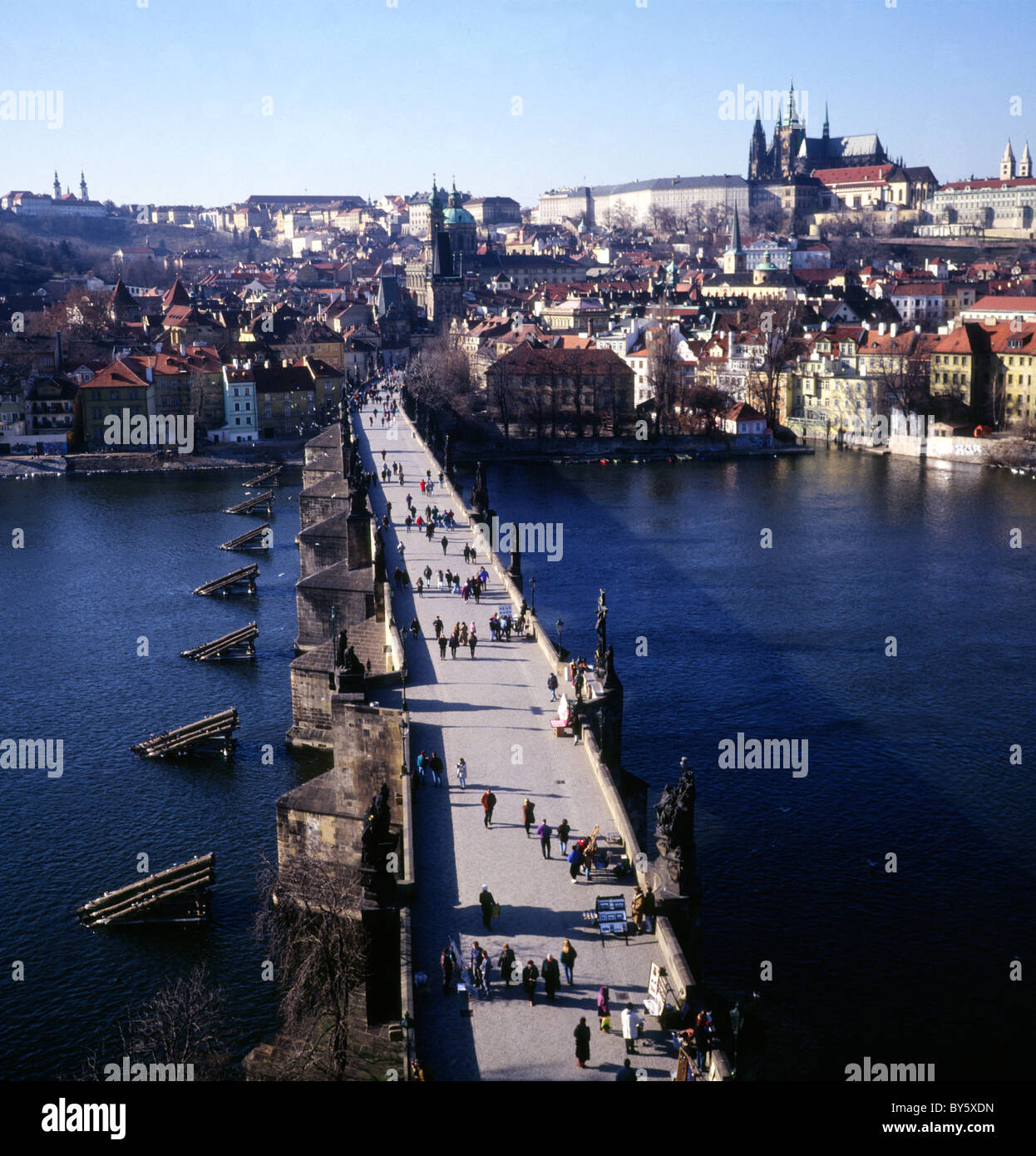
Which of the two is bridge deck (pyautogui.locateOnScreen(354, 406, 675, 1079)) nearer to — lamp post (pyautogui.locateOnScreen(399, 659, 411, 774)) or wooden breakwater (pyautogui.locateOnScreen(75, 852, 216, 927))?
lamp post (pyautogui.locateOnScreen(399, 659, 411, 774))

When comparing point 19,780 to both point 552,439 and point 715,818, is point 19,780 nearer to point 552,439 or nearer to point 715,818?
point 715,818

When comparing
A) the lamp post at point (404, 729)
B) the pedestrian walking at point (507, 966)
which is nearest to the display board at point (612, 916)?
the pedestrian walking at point (507, 966)

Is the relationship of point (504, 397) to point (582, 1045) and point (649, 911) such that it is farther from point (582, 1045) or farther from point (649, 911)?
point (582, 1045)

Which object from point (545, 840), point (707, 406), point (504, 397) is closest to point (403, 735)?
point (545, 840)

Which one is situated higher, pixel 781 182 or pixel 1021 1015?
pixel 781 182

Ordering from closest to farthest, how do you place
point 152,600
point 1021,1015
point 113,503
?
point 1021,1015
point 152,600
point 113,503
